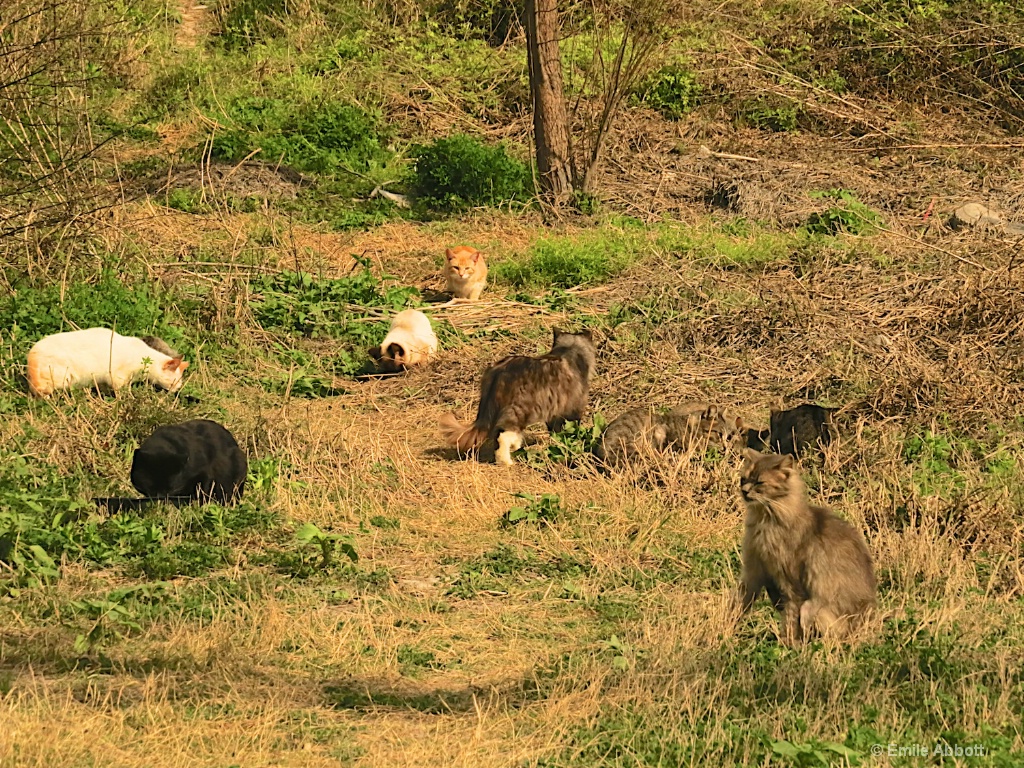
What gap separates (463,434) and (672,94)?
11006 mm

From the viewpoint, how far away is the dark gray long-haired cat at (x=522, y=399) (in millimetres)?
10102

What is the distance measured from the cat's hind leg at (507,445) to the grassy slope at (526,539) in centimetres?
18

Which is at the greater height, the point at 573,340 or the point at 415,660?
the point at 573,340

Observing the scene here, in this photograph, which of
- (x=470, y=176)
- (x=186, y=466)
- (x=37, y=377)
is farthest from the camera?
(x=470, y=176)

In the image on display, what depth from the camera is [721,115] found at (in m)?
19.7

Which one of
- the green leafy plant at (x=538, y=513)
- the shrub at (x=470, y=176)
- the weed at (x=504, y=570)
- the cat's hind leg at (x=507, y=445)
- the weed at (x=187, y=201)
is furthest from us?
the shrub at (x=470, y=176)

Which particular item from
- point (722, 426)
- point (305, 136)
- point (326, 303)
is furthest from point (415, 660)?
point (305, 136)

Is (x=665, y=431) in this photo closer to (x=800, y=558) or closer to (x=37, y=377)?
(x=800, y=558)

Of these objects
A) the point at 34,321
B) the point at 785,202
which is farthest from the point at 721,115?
the point at 34,321

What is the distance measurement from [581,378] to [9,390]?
432 cm

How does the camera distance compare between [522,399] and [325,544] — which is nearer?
[325,544]

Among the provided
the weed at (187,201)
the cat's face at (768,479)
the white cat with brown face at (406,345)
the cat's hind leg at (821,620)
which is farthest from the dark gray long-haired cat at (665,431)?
the weed at (187,201)

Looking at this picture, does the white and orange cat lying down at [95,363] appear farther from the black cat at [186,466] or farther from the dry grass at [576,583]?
the black cat at [186,466]

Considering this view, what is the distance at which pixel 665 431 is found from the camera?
386 inches
